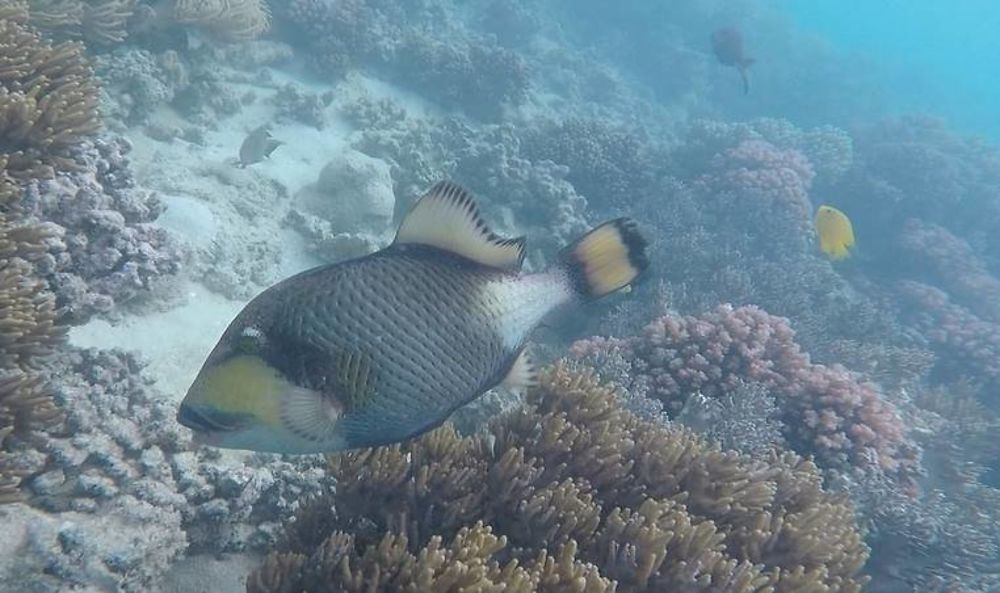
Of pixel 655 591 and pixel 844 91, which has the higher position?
pixel 844 91

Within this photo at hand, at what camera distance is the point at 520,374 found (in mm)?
2537

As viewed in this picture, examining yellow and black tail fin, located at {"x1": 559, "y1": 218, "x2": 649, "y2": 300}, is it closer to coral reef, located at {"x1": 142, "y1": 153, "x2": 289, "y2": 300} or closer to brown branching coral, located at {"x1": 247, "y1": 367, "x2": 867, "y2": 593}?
brown branching coral, located at {"x1": 247, "y1": 367, "x2": 867, "y2": 593}

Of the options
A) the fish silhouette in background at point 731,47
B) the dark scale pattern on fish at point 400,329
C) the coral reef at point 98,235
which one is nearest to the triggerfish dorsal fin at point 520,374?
the dark scale pattern on fish at point 400,329

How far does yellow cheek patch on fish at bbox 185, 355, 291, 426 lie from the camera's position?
1.92 m

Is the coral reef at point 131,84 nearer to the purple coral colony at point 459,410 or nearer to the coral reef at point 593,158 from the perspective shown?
the purple coral colony at point 459,410

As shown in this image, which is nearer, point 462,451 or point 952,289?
point 462,451

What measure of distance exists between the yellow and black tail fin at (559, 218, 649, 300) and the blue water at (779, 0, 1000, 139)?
3540 centimetres

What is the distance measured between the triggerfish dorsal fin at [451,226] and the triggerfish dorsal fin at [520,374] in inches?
15.7

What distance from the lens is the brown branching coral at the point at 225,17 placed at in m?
8.90

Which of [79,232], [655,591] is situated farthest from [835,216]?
[79,232]

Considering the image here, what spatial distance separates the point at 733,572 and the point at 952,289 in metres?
14.7

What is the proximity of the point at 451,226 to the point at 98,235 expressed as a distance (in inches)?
142

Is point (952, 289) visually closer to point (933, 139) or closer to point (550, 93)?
point (933, 139)

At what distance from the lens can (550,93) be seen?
19.3 m
